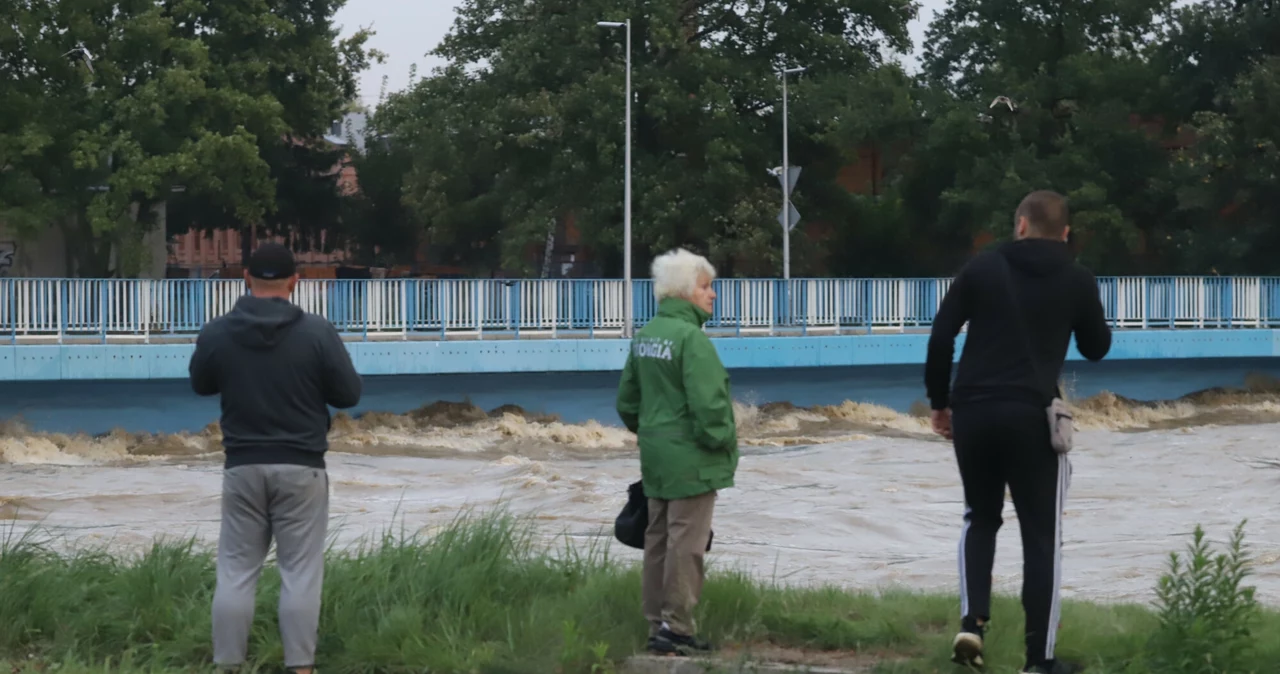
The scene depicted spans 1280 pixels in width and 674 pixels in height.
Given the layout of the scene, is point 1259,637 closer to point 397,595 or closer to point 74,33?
point 397,595

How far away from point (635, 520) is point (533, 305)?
63.9 feet

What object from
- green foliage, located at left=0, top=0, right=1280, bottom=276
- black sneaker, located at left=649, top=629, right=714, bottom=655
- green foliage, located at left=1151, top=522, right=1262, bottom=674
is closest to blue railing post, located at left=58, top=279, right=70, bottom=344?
green foliage, located at left=0, top=0, right=1280, bottom=276

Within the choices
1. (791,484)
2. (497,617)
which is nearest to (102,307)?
(791,484)

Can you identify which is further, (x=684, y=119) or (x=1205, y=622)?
(x=684, y=119)

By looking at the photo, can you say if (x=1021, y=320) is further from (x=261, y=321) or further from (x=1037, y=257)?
(x=261, y=321)

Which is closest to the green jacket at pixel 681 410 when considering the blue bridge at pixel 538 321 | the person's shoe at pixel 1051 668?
the person's shoe at pixel 1051 668

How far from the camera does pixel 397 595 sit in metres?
6.67

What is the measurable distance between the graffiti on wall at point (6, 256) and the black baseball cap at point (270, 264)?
1518 inches

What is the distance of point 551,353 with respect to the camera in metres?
25.0

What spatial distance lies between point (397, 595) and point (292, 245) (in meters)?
48.3

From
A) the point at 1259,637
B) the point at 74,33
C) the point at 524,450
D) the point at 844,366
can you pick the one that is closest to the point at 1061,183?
the point at 844,366

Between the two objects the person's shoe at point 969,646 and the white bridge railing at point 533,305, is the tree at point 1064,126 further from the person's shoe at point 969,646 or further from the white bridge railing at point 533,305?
the person's shoe at point 969,646

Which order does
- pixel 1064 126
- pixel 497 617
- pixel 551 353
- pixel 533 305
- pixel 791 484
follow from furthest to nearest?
pixel 1064 126, pixel 533 305, pixel 551 353, pixel 791 484, pixel 497 617

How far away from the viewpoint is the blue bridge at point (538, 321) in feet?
74.2
